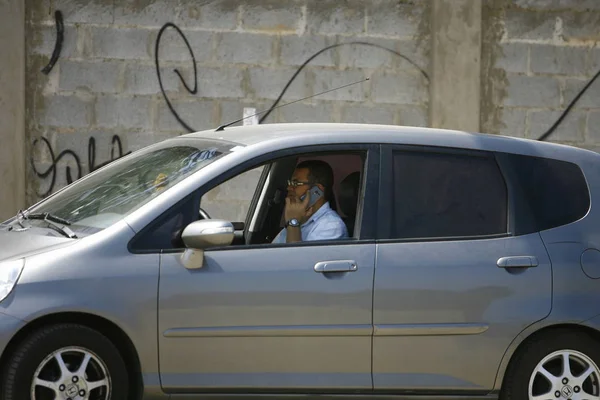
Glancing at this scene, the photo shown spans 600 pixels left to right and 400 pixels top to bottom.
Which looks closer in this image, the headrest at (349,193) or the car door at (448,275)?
the car door at (448,275)

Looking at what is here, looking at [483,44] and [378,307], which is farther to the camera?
[483,44]

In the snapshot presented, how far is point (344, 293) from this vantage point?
5.61m

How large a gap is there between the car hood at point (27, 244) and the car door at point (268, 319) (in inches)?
18.0

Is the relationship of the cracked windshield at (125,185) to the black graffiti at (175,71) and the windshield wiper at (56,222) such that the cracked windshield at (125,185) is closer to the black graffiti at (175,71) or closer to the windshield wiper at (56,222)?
the windshield wiper at (56,222)

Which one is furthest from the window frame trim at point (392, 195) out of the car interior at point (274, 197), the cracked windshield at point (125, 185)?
the cracked windshield at point (125, 185)

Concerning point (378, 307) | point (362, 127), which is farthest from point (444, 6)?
point (378, 307)

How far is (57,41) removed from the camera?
1033 cm

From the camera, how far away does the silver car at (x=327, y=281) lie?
530cm

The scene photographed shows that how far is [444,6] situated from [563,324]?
5.46m

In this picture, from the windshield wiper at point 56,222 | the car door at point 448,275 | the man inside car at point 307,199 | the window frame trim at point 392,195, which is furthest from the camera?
the man inside car at point 307,199

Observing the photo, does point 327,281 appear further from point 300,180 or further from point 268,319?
point 300,180

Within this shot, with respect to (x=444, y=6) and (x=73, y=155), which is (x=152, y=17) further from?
(x=444, y=6)

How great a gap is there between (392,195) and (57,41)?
204 inches

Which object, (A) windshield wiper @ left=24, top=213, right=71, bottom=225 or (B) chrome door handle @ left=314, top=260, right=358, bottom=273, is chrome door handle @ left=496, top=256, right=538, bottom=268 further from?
(A) windshield wiper @ left=24, top=213, right=71, bottom=225
